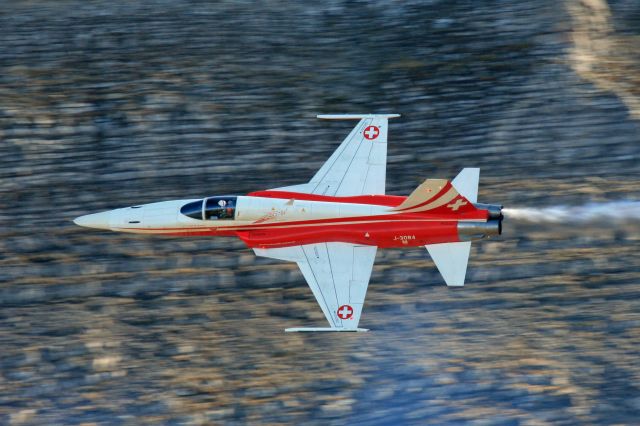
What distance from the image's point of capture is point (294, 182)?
29.3 m

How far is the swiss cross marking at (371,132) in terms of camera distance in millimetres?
26578

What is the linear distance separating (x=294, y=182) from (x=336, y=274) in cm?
494

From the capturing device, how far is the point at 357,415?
23.3m

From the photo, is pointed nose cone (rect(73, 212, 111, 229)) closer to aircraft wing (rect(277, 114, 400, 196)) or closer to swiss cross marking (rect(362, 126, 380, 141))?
aircraft wing (rect(277, 114, 400, 196))

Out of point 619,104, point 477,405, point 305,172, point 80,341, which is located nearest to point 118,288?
point 80,341

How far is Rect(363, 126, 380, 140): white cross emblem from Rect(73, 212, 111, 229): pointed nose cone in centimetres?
659

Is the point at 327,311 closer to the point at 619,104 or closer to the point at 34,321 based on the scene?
the point at 34,321

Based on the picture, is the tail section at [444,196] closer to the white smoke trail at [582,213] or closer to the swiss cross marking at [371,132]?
the swiss cross marking at [371,132]

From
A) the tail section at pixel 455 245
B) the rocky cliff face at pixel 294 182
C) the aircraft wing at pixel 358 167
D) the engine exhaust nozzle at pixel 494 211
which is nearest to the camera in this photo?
the rocky cliff face at pixel 294 182

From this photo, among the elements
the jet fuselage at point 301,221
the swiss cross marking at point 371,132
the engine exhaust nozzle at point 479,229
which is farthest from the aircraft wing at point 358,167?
the engine exhaust nozzle at point 479,229

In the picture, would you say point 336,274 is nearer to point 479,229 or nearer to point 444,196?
point 444,196

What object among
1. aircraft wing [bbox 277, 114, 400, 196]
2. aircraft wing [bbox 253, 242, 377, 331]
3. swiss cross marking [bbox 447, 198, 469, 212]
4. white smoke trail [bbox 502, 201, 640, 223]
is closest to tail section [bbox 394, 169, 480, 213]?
swiss cross marking [bbox 447, 198, 469, 212]

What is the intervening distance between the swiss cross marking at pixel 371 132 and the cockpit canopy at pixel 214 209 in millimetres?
3641

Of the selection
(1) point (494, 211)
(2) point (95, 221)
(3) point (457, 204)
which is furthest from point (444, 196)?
(2) point (95, 221)
